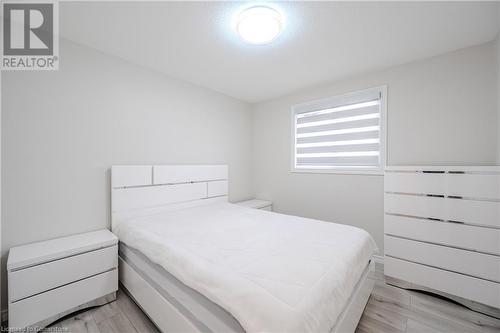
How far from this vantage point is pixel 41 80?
6.07 ft

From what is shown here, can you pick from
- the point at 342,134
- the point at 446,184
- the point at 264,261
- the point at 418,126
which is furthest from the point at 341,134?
the point at 264,261

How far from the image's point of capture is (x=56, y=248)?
166 cm

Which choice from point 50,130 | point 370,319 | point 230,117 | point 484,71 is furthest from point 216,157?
point 484,71

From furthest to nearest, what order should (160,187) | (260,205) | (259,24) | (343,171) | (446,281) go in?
(260,205), (343,171), (160,187), (446,281), (259,24)

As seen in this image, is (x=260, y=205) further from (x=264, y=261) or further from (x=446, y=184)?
(x=446, y=184)

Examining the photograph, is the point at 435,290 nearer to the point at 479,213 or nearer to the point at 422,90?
the point at 479,213

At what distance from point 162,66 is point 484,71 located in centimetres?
348

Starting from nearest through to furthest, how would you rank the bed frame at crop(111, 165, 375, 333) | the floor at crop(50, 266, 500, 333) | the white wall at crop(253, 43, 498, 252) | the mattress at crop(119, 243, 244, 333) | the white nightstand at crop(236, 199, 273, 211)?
Answer: the mattress at crop(119, 243, 244, 333), the bed frame at crop(111, 165, 375, 333), the floor at crop(50, 266, 500, 333), the white wall at crop(253, 43, 498, 252), the white nightstand at crop(236, 199, 273, 211)

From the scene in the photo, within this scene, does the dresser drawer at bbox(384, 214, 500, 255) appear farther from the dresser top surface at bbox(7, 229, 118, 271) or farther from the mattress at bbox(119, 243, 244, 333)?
the dresser top surface at bbox(7, 229, 118, 271)

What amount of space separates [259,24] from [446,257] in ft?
8.85

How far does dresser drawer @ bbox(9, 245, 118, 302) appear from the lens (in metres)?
1.43

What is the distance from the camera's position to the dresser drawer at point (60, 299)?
1.43m

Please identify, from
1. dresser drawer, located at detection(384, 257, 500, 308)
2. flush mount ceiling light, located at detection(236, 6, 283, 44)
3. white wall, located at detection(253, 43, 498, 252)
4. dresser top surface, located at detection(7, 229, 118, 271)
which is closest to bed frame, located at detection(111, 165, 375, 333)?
dresser top surface, located at detection(7, 229, 118, 271)

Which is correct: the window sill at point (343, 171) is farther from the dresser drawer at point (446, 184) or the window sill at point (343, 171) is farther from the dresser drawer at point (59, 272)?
the dresser drawer at point (59, 272)
